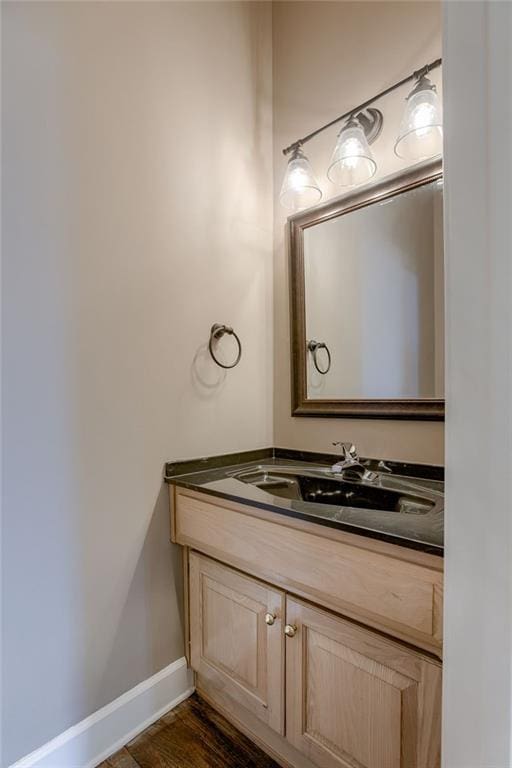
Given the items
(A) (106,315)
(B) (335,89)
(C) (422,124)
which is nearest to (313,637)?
(A) (106,315)

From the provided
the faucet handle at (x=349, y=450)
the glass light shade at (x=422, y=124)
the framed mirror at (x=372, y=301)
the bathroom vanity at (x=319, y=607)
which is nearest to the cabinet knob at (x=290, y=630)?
the bathroom vanity at (x=319, y=607)

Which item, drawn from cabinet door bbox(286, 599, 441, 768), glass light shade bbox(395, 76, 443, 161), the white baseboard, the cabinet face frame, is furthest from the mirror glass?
the white baseboard

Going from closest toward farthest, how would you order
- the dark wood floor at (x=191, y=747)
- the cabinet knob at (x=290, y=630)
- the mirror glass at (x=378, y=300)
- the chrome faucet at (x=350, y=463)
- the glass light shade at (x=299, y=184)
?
the cabinet knob at (x=290, y=630)
the dark wood floor at (x=191, y=747)
the mirror glass at (x=378, y=300)
the chrome faucet at (x=350, y=463)
the glass light shade at (x=299, y=184)

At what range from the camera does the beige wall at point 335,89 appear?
135 cm

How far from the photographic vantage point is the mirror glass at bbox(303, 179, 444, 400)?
1310mm

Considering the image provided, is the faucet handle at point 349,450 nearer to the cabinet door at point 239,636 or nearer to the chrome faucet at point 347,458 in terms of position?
the chrome faucet at point 347,458

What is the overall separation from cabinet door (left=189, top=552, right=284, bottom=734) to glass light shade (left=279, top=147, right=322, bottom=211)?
1.47m

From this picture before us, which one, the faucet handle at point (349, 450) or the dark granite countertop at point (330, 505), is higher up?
the faucet handle at point (349, 450)

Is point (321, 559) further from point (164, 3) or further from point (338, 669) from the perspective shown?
point (164, 3)

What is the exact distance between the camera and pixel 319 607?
3.34ft

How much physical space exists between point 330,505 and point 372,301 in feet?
2.61

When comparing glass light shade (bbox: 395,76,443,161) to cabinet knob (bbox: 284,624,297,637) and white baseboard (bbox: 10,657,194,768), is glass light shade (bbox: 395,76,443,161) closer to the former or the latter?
cabinet knob (bbox: 284,624,297,637)

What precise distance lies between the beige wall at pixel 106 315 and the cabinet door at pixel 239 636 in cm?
12

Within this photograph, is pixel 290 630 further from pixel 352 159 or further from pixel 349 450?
pixel 352 159
